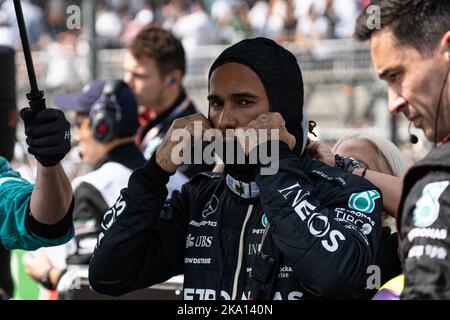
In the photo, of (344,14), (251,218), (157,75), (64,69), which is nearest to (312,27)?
(344,14)

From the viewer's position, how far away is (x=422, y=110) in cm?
229

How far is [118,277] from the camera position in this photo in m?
3.19

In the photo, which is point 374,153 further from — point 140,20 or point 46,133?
point 140,20

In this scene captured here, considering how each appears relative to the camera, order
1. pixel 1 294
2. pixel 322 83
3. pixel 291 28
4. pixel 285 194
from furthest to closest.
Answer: pixel 291 28, pixel 322 83, pixel 1 294, pixel 285 194

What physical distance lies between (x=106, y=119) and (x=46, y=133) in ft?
7.10

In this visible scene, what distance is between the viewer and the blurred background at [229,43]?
1085 centimetres

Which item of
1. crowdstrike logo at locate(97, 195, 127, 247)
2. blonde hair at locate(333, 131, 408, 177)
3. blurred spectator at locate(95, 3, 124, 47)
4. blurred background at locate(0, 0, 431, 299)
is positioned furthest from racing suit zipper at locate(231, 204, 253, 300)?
blurred spectator at locate(95, 3, 124, 47)

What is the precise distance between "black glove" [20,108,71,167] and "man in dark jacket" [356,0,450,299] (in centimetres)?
113

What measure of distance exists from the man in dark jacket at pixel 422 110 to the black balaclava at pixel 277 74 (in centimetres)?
57

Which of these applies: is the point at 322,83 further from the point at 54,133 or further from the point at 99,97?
the point at 54,133

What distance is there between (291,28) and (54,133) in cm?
1152

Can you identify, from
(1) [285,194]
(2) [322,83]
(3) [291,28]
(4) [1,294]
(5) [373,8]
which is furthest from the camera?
(3) [291,28]

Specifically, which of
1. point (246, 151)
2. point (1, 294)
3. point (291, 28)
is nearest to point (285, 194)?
point (246, 151)

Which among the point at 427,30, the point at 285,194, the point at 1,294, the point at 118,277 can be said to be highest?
the point at 427,30
